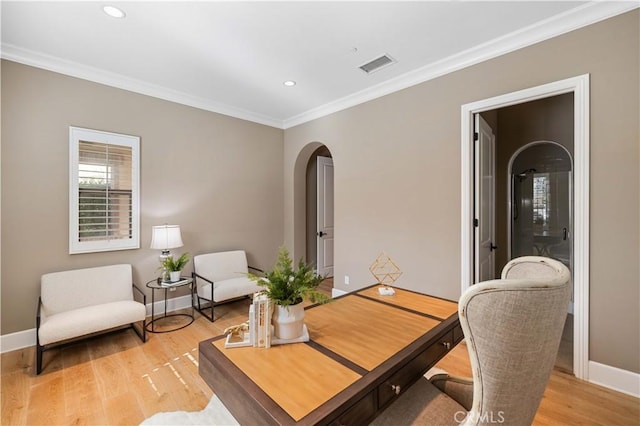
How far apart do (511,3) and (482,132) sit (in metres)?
1.16

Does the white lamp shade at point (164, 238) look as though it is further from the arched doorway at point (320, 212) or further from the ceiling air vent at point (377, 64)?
the ceiling air vent at point (377, 64)

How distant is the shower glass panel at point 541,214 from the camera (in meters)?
3.88

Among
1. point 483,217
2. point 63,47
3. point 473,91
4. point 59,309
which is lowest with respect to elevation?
point 59,309

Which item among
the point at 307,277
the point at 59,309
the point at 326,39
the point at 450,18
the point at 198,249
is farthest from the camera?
the point at 198,249

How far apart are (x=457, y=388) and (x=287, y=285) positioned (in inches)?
37.5

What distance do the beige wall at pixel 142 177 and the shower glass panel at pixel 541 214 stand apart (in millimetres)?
3771

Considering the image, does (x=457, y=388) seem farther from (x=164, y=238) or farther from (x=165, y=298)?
(x=165, y=298)

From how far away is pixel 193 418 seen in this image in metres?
1.85

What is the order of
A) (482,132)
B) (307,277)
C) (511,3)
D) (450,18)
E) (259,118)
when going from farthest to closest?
(259,118), (482,132), (450,18), (511,3), (307,277)

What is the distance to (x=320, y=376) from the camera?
3.60ft

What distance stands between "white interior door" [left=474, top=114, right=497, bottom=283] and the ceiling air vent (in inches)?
42.1

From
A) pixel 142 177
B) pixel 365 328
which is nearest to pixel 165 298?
pixel 142 177

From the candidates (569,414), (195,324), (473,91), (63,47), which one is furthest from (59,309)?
(473,91)

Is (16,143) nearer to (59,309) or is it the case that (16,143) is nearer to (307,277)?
(59,309)
